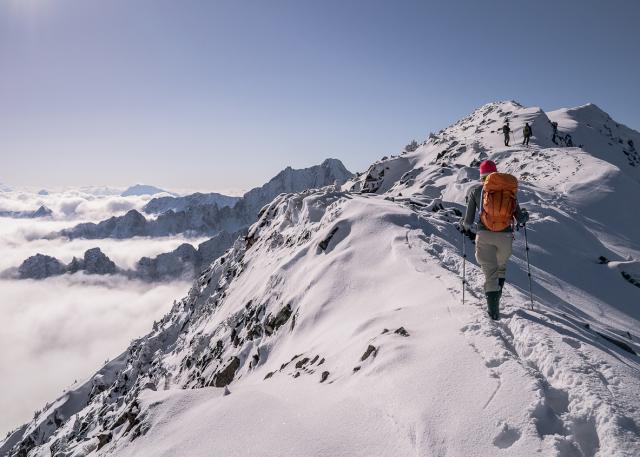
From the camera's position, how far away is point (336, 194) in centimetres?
3072

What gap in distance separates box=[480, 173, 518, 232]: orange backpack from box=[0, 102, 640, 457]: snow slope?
1919 mm

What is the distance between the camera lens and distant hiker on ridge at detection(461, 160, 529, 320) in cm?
805

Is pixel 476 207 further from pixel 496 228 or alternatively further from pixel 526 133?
pixel 526 133

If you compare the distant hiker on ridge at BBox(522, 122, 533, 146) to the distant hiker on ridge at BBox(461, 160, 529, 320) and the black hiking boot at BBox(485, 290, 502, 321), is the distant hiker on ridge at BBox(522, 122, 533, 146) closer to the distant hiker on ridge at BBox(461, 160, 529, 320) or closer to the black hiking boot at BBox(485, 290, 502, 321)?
the distant hiker on ridge at BBox(461, 160, 529, 320)

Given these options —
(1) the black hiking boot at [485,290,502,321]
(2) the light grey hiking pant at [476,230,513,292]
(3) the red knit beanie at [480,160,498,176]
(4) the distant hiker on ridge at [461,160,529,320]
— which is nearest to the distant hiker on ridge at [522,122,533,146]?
(3) the red knit beanie at [480,160,498,176]

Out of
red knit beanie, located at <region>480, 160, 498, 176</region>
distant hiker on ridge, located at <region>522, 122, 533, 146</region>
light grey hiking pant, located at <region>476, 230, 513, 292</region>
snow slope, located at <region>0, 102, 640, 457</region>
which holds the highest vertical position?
distant hiker on ridge, located at <region>522, 122, 533, 146</region>

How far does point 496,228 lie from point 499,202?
559 mm

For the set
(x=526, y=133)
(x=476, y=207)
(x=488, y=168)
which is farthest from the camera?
(x=526, y=133)

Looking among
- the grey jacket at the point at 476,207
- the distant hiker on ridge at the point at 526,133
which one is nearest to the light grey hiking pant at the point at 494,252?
the grey jacket at the point at 476,207

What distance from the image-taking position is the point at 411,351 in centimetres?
730

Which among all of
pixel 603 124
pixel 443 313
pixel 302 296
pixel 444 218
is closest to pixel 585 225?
pixel 444 218

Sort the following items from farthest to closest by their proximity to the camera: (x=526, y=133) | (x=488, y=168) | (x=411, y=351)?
(x=526, y=133)
(x=488, y=168)
(x=411, y=351)

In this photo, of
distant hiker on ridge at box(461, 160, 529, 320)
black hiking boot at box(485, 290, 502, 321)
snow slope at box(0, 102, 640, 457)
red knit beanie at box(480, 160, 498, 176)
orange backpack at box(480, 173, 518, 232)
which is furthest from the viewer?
red knit beanie at box(480, 160, 498, 176)

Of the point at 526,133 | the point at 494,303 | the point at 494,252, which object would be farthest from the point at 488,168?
the point at 526,133
